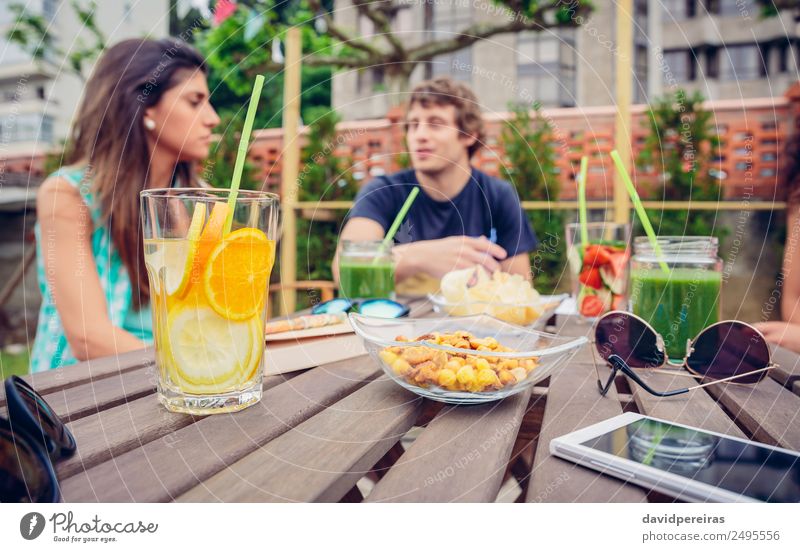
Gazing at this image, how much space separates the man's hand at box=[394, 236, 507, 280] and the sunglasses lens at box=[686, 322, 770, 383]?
644mm

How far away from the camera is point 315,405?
45cm

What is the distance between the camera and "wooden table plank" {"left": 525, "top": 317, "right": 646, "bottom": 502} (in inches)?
12.6

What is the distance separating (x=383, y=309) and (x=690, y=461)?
542 millimetres

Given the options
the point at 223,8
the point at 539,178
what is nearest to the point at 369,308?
the point at 223,8

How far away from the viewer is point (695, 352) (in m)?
0.57

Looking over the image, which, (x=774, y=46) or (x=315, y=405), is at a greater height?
(x=774, y=46)

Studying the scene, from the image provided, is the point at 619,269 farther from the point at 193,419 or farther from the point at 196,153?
the point at 196,153

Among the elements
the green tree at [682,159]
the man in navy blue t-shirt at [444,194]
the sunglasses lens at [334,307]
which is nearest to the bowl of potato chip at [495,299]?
the sunglasses lens at [334,307]

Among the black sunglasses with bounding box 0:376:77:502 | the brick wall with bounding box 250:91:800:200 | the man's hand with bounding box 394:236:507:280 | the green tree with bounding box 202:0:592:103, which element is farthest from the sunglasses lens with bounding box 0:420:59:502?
the green tree with bounding box 202:0:592:103

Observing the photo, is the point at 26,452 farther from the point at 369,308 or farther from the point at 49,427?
the point at 369,308

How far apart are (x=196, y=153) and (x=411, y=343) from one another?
86 cm

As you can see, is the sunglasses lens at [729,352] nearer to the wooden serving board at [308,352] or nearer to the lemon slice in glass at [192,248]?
the wooden serving board at [308,352]

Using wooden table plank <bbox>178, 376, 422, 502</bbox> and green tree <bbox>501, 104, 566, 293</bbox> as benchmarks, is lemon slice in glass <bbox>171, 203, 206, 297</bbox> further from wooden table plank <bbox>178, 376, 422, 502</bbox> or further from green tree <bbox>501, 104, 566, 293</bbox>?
green tree <bbox>501, 104, 566, 293</bbox>
